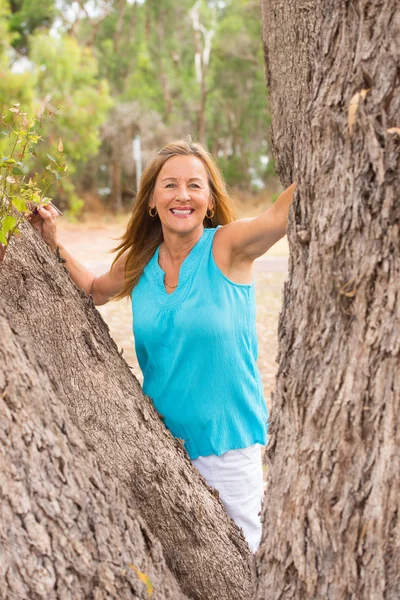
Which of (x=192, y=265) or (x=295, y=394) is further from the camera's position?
(x=192, y=265)

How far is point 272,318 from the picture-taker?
35.0 ft

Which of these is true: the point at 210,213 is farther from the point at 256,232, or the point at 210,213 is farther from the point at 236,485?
the point at 236,485

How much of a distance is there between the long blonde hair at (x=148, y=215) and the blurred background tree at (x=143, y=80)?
61.8 feet

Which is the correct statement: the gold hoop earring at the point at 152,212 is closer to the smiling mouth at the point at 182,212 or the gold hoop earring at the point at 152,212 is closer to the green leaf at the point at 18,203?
the smiling mouth at the point at 182,212

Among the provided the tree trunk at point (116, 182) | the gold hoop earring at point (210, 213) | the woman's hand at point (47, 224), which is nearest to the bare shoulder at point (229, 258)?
the gold hoop earring at point (210, 213)

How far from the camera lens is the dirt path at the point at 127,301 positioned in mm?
8617

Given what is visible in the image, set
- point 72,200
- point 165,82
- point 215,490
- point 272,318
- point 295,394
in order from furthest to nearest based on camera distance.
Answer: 1. point 165,82
2. point 72,200
3. point 272,318
4. point 215,490
5. point 295,394

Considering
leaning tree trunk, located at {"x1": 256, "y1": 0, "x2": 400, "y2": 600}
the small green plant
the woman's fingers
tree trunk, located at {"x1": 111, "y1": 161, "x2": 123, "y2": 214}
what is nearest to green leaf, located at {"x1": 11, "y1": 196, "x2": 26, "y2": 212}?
the small green plant

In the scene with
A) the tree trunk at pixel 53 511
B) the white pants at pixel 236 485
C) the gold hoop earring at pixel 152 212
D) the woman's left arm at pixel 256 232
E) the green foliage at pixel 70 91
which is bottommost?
the tree trunk at pixel 53 511

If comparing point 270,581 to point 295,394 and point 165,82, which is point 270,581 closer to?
point 295,394

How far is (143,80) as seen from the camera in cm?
3503

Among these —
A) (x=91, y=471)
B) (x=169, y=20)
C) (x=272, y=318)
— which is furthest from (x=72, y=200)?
(x=91, y=471)

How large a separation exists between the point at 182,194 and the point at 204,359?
71 centimetres

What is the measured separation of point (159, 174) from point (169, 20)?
37.8 metres
